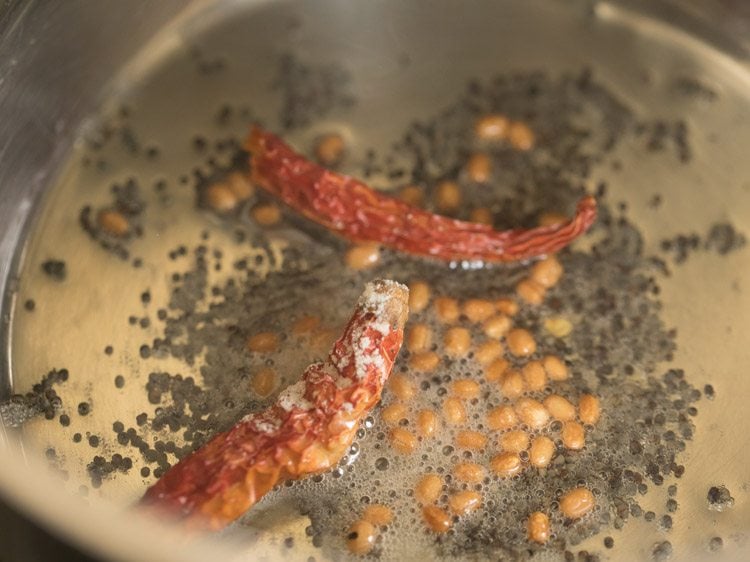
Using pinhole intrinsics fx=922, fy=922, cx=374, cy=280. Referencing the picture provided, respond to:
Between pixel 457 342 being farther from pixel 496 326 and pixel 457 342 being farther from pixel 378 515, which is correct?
pixel 378 515

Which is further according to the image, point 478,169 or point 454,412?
point 478,169

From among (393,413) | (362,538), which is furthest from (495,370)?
(362,538)

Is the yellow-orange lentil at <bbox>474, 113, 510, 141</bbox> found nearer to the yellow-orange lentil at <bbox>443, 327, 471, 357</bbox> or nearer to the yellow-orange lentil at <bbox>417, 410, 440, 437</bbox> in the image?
the yellow-orange lentil at <bbox>443, 327, 471, 357</bbox>

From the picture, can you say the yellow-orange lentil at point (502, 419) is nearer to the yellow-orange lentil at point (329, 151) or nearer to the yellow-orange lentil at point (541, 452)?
the yellow-orange lentil at point (541, 452)

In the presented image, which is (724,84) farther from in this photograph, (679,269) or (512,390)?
(512,390)

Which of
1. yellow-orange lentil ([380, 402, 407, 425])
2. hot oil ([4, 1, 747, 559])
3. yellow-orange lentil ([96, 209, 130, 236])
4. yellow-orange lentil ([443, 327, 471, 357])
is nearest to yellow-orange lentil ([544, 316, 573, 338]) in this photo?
hot oil ([4, 1, 747, 559])

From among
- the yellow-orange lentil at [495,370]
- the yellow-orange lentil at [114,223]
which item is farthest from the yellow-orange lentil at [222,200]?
the yellow-orange lentil at [495,370]

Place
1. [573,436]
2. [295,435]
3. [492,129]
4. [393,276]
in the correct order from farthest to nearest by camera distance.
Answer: [492,129], [393,276], [573,436], [295,435]
